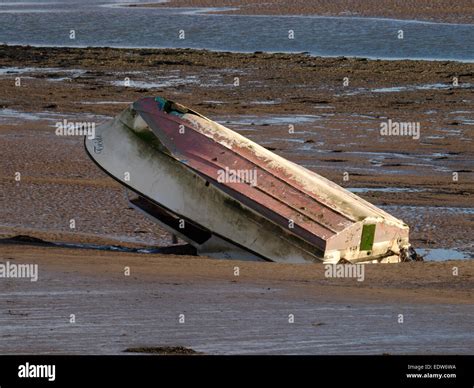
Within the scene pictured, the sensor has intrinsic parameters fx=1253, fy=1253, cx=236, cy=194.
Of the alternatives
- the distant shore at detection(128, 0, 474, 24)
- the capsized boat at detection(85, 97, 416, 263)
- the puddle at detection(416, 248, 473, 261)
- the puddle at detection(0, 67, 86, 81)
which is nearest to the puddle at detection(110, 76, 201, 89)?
the puddle at detection(0, 67, 86, 81)

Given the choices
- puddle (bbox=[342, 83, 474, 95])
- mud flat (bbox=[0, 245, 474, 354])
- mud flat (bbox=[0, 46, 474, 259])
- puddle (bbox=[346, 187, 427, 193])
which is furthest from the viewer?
puddle (bbox=[342, 83, 474, 95])

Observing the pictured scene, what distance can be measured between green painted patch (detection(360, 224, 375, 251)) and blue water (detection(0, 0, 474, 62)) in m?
20.0

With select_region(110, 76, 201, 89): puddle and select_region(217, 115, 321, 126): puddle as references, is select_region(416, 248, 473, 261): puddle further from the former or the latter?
select_region(110, 76, 201, 89): puddle

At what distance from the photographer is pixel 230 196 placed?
12.4 m

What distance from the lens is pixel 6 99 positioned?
80.7 ft

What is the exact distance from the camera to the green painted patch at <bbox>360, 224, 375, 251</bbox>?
40.6ft

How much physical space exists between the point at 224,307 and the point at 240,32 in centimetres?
2935

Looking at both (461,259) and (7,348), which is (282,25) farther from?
(7,348)

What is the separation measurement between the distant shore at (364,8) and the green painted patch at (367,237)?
28.5 m

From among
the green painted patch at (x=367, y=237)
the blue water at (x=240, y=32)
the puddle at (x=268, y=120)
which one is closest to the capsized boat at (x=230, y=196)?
the green painted patch at (x=367, y=237)

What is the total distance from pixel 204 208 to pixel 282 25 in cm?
2818

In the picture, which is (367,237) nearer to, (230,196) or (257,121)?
(230,196)

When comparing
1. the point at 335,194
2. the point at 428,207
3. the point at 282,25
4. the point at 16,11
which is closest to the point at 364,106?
the point at 428,207

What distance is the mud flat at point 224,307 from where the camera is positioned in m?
8.47
